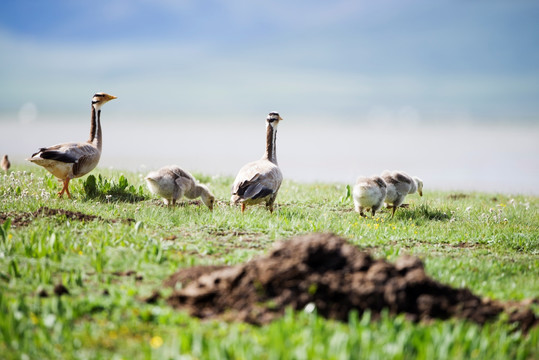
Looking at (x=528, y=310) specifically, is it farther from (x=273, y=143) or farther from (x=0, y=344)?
(x=273, y=143)

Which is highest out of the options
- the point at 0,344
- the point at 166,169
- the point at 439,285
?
the point at 166,169

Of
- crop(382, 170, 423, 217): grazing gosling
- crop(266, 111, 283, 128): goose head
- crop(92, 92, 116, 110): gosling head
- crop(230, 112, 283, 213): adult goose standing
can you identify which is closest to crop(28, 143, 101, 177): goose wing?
crop(92, 92, 116, 110): gosling head

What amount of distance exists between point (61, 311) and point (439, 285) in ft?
13.3

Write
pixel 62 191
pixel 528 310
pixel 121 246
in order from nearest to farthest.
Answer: pixel 528 310 < pixel 121 246 < pixel 62 191

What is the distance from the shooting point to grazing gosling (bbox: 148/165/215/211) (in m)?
11.0

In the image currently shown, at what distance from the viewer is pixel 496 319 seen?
216 inches

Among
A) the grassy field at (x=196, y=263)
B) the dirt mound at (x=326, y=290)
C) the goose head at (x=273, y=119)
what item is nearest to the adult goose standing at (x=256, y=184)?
the grassy field at (x=196, y=263)

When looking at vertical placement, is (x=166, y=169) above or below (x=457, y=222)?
above

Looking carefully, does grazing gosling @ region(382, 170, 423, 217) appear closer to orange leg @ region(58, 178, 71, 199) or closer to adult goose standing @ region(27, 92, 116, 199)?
adult goose standing @ region(27, 92, 116, 199)

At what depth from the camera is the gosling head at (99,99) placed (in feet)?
45.0

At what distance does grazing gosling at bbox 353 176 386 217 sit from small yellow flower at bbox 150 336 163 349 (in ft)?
23.6

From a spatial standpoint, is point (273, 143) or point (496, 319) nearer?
point (496, 319)

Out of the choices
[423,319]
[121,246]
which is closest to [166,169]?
[121,246]

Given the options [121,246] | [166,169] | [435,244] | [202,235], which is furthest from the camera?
[166,169]
